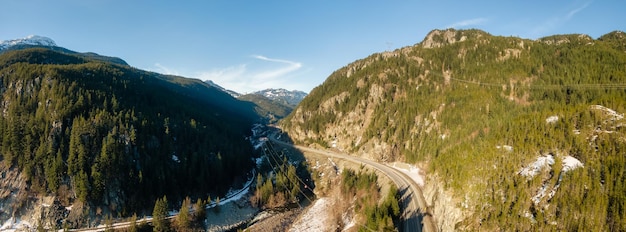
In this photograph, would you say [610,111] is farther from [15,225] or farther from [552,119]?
[15,225]

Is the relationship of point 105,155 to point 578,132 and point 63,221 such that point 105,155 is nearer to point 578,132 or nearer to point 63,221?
point 63,221

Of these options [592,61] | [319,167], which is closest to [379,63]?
[319,167]

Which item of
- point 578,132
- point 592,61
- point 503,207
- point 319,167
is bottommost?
point 319,167

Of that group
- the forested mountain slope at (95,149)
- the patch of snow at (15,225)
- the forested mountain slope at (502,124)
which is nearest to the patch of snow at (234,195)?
the forested mountain slope at (95,149)

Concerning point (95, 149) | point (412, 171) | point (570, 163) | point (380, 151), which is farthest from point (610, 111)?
point (95, 149)

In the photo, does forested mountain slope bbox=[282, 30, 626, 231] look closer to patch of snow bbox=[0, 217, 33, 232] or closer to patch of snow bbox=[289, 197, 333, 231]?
patch of snow bbox=[289, 197, 333, 231]

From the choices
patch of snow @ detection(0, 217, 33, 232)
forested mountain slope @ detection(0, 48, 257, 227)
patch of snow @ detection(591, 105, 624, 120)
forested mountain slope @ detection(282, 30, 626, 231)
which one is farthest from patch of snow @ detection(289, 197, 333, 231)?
patch of snow @ detection(0, 217, 33, 232)

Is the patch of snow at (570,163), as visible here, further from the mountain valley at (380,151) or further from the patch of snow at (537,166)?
the patch of snow at (537,166)
